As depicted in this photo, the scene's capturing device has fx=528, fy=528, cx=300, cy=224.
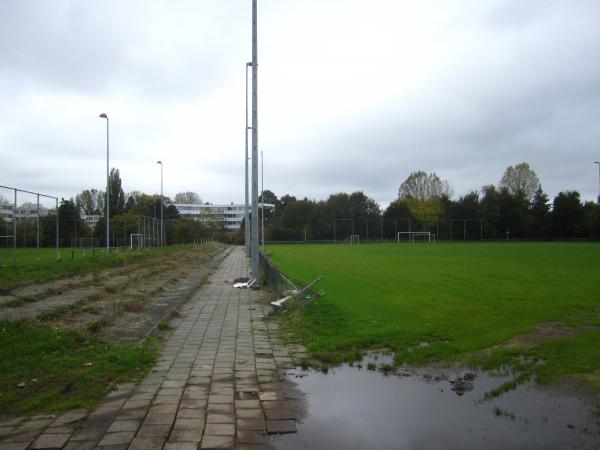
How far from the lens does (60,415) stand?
468 centimetres

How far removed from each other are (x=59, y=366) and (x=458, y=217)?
274 feet

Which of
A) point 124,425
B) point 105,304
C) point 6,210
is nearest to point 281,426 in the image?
point 124,425

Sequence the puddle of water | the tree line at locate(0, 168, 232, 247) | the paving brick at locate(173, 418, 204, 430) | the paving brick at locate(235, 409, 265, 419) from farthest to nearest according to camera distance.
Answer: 1. the tree line at locate(0, 168, 232, 247)
2. the paving brick at locate(235, 409, 265, 419)
3. the paving brick at locate(173, 418, 204, 430)
4. the puddle of water

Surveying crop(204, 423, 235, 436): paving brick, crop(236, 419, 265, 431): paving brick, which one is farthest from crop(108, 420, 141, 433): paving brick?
crop(236, 419, 265, 431): paving brick

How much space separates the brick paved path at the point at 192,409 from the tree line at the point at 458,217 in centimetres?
7870

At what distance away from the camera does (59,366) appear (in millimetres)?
6254

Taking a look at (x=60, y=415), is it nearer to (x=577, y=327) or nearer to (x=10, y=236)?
(x=577, y=327)

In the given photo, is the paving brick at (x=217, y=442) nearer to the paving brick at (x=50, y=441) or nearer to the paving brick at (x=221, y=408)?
the paving brick at (x=221, y=408)

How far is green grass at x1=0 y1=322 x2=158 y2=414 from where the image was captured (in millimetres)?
5078

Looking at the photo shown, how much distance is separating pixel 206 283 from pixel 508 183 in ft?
309

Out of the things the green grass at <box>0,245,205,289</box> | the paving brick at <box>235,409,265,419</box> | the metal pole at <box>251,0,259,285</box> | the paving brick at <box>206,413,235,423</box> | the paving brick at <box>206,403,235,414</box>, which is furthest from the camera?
the metal pole at <box>251,0,259,285</box>

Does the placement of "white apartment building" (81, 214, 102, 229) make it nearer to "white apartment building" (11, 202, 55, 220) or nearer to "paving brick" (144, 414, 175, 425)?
"white apartment building" (11, 202, 55, 220)

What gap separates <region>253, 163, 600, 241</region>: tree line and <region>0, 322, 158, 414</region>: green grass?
79.0 metres

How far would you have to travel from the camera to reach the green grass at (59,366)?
16.7ft
